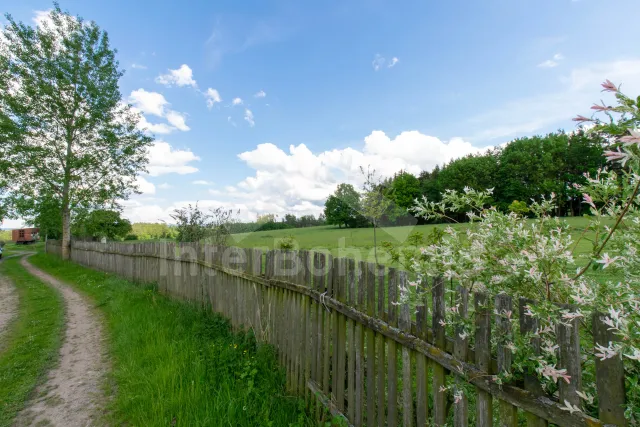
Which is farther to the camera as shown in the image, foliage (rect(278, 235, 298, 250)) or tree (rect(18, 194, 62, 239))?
tree (rect(18, 194, 62, 239))

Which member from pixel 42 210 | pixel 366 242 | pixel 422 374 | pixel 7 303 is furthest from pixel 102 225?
pixel 422 374

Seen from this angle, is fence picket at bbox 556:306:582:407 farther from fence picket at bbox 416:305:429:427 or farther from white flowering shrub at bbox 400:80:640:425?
fence picket at bbox 416:305:429:427

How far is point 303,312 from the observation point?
361 centimetres

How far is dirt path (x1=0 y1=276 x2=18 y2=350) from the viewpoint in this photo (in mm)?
7090

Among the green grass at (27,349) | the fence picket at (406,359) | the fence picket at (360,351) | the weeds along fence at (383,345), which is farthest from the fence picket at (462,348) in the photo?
the green grass at (27,349)

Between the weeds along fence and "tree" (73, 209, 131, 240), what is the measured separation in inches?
722

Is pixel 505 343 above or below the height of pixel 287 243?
below

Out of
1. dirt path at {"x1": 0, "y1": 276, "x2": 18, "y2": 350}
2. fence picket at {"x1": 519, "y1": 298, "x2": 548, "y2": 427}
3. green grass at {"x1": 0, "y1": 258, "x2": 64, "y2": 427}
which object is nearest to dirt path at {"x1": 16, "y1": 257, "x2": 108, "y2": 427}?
green grass at {"x1": 0, "y1": 258, "x2": 64, "y2": 427}

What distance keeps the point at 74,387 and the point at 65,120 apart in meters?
18.7

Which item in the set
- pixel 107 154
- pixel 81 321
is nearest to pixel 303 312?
pixel 81 321

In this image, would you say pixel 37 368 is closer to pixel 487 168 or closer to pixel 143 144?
pixel 143 144

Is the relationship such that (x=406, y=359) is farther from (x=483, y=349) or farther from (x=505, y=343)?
(x=505, y=343)

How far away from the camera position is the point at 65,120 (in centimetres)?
1778

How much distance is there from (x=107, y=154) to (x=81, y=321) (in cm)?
1472
